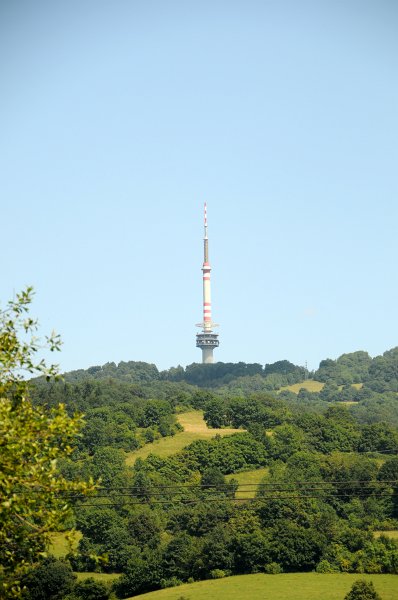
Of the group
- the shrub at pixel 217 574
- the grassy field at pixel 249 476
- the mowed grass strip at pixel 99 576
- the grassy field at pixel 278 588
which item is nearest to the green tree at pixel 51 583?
the mowed grass strip at pixel 99 576

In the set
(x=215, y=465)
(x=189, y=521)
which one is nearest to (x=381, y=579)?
(x=189, y=521)

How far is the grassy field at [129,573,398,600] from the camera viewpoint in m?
106

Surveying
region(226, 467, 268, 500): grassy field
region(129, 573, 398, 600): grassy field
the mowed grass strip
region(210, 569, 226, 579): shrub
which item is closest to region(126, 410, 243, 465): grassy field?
region(226, 467, 268, 500): grassy field

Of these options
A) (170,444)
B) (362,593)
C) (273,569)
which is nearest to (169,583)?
(273,569)

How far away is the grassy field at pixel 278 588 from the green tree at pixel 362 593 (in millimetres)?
2744

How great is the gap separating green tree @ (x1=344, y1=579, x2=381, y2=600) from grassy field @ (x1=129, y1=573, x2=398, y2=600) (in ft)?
9.00

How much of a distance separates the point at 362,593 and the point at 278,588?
13267 millimetres

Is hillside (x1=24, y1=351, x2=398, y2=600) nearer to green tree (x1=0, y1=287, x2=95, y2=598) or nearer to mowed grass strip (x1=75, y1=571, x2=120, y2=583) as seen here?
mowed grass strip (x1=75, y1=571, x2=120, y2=583)

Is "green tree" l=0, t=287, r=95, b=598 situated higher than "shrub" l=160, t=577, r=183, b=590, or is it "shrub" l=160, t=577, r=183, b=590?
"green tree" l=0, t=287, r=95, b=598

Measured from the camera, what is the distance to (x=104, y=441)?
7392 inches

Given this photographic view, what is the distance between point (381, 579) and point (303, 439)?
74.8 meters

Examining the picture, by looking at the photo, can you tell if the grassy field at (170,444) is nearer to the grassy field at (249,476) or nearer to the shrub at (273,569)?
the grassy field at (249,476)

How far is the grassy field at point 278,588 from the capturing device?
10600 centimetres

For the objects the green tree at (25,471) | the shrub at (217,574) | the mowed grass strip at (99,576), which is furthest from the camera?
the shrub at (217,574)
